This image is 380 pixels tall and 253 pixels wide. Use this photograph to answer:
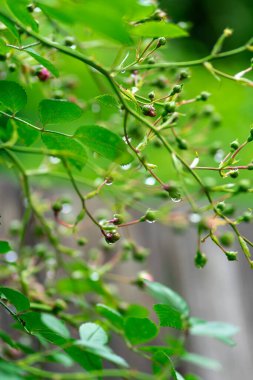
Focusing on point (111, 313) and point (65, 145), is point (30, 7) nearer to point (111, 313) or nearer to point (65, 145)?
point (65, 145)

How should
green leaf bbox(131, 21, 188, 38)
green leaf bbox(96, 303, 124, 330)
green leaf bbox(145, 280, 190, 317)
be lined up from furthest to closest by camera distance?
green leaf bbox(145, 280, 190, 317)
green leaf bbox(96, 303, 124, 330)
green leaf bbox(131, 21, 188, 38)

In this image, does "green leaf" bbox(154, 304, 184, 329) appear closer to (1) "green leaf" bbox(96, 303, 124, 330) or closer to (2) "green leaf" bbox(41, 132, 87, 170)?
(1) "green leaf" bbox(96, 303, 124, 330)

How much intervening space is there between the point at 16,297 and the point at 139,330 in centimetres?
17

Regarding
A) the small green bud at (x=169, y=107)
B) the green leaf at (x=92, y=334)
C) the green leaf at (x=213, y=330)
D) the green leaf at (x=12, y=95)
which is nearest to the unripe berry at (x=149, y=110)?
the small green bud at (x=169, y=107)

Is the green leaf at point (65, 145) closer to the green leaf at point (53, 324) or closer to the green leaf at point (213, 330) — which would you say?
the green leaf at point (53, 324)

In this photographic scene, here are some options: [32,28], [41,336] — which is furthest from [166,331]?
[32,28]

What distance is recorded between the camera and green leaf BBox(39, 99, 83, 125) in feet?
2.15

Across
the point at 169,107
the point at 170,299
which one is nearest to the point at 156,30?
the point at 169,107

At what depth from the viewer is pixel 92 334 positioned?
68 cm

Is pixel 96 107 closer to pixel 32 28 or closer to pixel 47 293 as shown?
pixel 47 293

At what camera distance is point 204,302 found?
1811 mm

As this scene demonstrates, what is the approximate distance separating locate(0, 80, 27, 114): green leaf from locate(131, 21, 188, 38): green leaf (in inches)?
5.1

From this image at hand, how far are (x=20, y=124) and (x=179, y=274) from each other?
4.11 feet

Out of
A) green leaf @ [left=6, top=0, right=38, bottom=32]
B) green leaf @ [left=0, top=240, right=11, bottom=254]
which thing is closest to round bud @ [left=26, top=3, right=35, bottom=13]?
green leaf @ [left=6, top=0, right=38, bottom=32]
